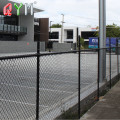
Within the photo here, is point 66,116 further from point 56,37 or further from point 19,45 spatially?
point 56,37

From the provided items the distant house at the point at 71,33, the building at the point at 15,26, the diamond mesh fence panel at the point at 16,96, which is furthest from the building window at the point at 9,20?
the diamond mesh fence panel at the point at 16,96

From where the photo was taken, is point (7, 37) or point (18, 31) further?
point (18, 31)

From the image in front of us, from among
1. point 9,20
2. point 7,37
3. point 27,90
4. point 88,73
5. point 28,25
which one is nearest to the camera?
point 27,90

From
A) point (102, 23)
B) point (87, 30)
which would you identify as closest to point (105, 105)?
point (102, 23)

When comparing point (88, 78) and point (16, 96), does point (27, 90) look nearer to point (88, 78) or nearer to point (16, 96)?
point (16, 96)

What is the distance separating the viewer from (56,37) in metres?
94.4

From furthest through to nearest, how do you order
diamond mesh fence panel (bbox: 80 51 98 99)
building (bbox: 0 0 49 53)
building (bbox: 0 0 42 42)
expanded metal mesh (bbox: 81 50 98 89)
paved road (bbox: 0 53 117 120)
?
building (bbox: 0 0 42 42) → building (bbox: 0 0 49 53) → expanded metal mesh (bbox: 81 50 98 89) → diamond mesh fence panel (bbox: 80 51 98 99) → paved road (bbox: 0 53 117 120)

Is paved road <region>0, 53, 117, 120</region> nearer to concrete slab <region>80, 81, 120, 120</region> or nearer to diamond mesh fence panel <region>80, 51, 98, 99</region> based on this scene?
diamond mesh fence panel <region>80, 51, 98, 99</region>

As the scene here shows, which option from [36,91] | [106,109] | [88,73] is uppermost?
[36,91]

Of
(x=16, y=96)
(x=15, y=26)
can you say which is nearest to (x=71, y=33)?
(x=15, y=26)

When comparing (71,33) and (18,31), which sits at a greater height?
(71,33)

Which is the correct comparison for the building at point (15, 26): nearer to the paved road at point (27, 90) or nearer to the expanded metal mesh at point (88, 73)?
the expanded metal mesh at point (88, 73)

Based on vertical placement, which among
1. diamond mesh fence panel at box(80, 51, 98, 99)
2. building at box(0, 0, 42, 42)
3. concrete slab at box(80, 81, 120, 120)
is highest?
building at box(0, 0, 42, 42)

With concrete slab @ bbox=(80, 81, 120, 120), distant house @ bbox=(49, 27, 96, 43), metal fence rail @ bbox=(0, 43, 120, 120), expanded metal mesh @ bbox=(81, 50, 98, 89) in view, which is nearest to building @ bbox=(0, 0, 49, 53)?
distant house @ bbox=(49, 27, 96, 43)
